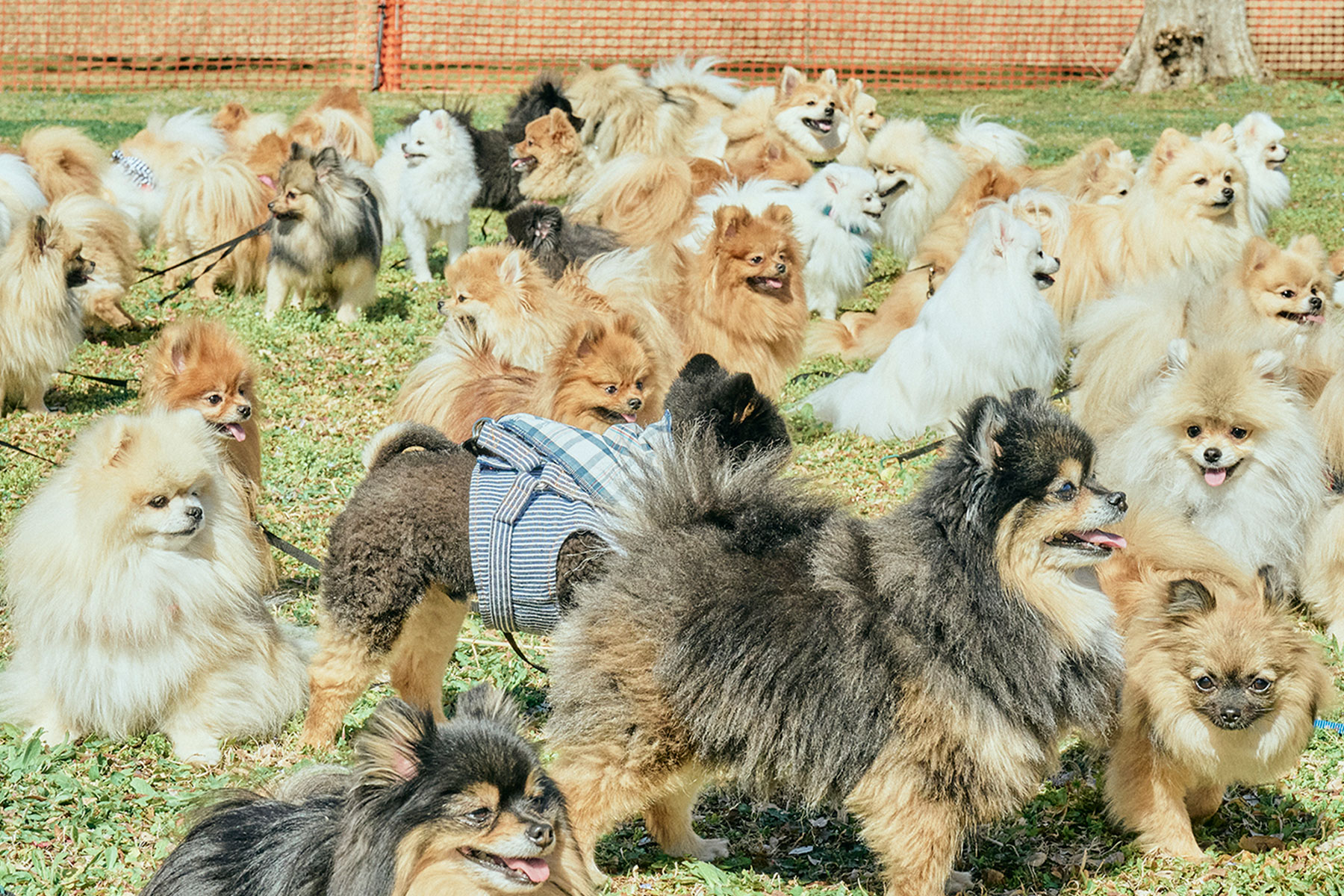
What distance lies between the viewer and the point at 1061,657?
3527 millimetres

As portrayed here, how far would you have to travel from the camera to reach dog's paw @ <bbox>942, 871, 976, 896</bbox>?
407cm

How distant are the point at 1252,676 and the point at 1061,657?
922 mm

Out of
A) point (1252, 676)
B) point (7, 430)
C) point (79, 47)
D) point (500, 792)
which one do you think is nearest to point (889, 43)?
point (79, 47)

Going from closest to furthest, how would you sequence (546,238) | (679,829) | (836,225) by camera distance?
1. (679,829)
2. (546,238)
3. (836,225)

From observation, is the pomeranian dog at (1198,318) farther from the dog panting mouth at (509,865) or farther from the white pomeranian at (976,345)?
the dog panting mouth at (509,865)

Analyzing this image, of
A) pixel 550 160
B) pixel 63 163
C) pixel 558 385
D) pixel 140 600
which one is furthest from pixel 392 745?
pixel 550 160

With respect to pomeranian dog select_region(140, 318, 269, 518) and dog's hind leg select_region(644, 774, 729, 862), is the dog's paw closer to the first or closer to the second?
dog's hind leg select_region(644, 774, 729, 862)

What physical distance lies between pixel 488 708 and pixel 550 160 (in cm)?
1150

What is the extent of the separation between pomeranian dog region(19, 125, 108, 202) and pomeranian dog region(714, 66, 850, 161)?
6.36 metres

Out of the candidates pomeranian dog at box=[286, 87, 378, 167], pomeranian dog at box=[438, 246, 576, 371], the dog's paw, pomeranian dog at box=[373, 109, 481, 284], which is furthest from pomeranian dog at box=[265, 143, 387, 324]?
the dog's paw

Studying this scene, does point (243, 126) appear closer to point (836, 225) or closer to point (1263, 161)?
point (836, 225)

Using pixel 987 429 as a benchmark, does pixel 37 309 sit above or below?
below

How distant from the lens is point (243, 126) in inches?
544

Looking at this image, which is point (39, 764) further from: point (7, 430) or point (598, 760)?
point (7, 430)
